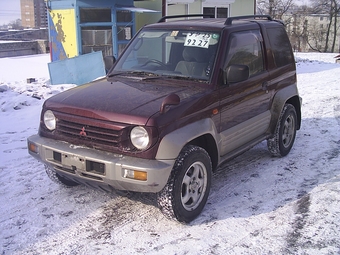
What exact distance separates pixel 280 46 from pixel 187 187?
9.59ft

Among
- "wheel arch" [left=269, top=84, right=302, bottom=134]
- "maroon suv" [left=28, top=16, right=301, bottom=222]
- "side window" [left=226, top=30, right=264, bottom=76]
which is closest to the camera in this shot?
"maroon suv" [left=28, top=16, right=301, bottom=222]

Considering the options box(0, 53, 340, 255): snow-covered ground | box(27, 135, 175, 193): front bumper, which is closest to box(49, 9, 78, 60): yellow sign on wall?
box(0, 53, 340, 255): snow-covered ground

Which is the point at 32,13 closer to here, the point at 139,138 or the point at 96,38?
the point at 96,38

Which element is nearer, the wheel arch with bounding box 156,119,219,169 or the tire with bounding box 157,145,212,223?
the wheel arch with bounding box 156,119,219,169

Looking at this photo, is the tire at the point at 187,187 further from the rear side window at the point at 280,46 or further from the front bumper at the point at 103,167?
the rear side window at the point at 280,46

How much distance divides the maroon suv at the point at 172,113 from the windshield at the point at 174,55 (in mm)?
13

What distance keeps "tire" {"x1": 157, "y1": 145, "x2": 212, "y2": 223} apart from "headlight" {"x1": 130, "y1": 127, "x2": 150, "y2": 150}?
0.39m

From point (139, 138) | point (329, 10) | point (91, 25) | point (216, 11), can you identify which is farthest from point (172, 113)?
point (329, 10)

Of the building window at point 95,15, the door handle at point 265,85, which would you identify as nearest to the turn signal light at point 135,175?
the door handle at point 265,85

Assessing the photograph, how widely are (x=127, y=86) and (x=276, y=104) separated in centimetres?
230

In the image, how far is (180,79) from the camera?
454 cm

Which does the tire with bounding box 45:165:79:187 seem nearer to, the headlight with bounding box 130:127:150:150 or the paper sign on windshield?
the headlight with bounding box 130:127:150:150

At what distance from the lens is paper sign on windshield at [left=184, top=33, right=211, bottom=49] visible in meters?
4.70

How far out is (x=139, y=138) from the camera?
143 inches
